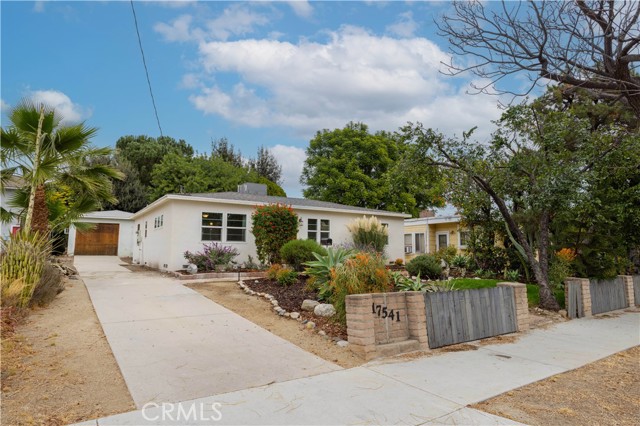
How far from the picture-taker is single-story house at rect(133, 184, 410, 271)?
13312 mm

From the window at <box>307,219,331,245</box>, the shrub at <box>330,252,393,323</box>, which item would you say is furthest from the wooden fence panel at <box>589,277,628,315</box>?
the window at <box>307,219,331,245</box>

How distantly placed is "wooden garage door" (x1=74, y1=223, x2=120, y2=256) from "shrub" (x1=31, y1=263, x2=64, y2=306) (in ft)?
51.9

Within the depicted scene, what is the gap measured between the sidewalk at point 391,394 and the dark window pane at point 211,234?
10.2m

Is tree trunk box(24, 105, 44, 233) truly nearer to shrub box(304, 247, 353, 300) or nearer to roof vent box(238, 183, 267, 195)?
shrub box(304, 247, 353, 300)

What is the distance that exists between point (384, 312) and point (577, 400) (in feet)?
8.02

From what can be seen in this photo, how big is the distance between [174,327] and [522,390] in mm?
5053

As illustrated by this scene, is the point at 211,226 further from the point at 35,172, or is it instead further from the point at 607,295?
the point at 607,295

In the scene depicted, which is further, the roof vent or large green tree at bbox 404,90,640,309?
the roof vent

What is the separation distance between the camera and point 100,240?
22.6 metres

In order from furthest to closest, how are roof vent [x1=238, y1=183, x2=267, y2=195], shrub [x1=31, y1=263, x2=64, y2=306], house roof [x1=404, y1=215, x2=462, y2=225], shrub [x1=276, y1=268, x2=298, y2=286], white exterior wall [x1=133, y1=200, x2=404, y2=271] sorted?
house roof [x1=404, y1=215, x2=462, y2=225] < roof vent [x1=238, y1=183, x2=267, y2=195] < white exterior wall [x1=133, y1=200, x2=404, y2=271] < shrub [x1=276, y1=268, x2=298, y2=286] < shrub [x1=31, y1=263, x2=64, y2=306]

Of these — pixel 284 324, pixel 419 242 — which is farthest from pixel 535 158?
pixel 419 242

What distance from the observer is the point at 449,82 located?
6902 millimetres

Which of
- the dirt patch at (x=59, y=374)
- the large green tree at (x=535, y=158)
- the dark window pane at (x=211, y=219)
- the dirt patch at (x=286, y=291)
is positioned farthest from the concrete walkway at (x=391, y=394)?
the dark window pane at (x=211, y=219)

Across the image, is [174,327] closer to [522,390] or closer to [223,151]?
[522,390]
